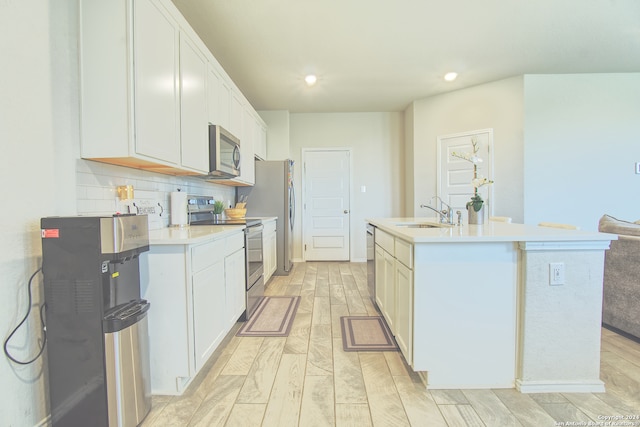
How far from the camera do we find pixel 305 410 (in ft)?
4.58

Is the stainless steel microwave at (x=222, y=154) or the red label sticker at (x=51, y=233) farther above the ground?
the stainless steel microwave at (x=222, y=154)

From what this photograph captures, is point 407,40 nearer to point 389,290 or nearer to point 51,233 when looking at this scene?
point 389,290

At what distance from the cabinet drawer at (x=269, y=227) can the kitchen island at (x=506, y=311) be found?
2131mm

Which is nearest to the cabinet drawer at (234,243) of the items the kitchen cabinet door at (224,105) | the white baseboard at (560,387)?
the kitchen cabinet door at (224,105)

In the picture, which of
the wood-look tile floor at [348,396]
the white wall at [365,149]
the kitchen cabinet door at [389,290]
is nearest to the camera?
the wood-look tile floor at [348,396]

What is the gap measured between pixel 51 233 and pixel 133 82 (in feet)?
2.78

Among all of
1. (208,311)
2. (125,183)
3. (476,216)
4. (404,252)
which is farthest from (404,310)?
(125,183)

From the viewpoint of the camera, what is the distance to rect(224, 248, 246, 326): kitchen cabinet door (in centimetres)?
203

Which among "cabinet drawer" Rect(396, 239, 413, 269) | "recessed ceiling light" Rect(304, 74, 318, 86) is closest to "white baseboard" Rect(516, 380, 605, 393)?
"cabinet drawer" Rect(396, 239, 413, 269)

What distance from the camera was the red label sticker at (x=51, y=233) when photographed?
116cm

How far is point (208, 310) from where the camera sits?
1719 mm

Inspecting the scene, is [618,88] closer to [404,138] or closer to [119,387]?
[404,138]

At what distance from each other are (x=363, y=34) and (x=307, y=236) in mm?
3186

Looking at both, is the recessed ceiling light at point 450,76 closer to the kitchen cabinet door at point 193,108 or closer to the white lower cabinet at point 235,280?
the kitchen cabinet door at point 193,108
